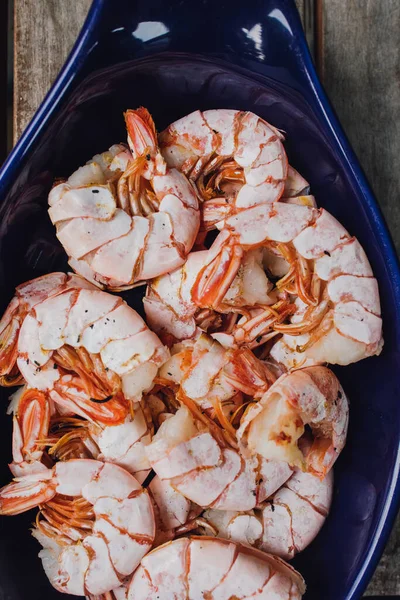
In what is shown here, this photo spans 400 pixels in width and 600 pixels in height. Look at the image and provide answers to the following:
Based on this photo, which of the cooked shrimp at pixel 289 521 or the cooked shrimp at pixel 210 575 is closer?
the cooked shrimp at pixel 210 575

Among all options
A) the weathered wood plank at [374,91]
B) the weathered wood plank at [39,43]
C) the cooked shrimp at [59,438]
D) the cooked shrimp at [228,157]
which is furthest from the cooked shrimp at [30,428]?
the weathered wood plank at [374,91]

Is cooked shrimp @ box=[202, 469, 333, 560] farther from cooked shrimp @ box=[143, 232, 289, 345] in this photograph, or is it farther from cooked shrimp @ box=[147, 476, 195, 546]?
cooked shrimp @ box=[143, 232, 289, 345]

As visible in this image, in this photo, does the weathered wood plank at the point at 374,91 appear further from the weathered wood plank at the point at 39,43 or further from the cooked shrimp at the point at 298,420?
the weathered wood plank at the point at 39,43

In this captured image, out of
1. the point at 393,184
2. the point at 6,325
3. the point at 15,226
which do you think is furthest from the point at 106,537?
the point at 393,184

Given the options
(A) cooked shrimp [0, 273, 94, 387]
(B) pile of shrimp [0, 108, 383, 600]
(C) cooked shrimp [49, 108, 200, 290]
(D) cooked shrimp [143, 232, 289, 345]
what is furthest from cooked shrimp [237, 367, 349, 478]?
(A) cooked shrimp [0, 273, 94, 387]

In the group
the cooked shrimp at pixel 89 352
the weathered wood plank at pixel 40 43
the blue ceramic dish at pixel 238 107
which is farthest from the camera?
the weathered wood plank at pixel 40 43

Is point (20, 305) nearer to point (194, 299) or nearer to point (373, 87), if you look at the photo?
point (194, 299)

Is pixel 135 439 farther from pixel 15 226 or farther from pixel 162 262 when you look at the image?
pixel 15 226
